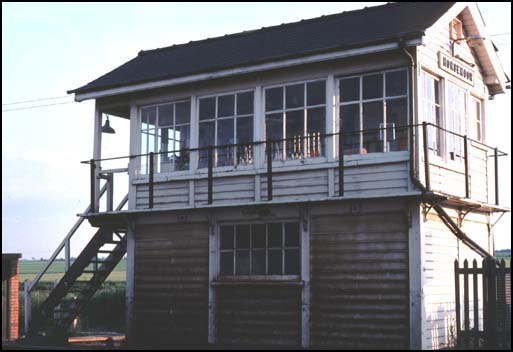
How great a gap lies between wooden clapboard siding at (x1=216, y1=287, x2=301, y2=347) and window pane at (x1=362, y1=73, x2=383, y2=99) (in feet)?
13.8

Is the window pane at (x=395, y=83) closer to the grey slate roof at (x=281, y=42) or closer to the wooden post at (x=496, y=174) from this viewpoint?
the grey slate roof at (x=281, y=42)

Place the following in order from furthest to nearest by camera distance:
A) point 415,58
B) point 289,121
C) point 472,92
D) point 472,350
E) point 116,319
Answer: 1. point 116,319
2. point 472,92
3. point 289,121
4. point 415,58
5. point 472,350

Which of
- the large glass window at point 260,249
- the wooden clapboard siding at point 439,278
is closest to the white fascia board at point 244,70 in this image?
the large glass window at point 260,249

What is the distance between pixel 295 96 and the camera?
722 inches

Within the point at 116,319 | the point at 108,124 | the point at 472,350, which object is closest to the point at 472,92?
the point at 472,350

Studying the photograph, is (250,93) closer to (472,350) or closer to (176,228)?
(176,228)

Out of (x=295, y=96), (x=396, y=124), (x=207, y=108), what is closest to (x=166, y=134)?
(x=207, y=108)

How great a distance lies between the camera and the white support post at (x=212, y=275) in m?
18.7

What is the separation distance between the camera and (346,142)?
1778 cm

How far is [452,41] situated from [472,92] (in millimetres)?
1681

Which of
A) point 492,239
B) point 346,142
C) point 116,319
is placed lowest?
point 116,319

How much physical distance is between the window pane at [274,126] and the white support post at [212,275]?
2.21m

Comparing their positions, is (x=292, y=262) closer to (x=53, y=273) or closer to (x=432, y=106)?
(x=432, y=106)

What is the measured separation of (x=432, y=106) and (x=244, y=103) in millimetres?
4041
